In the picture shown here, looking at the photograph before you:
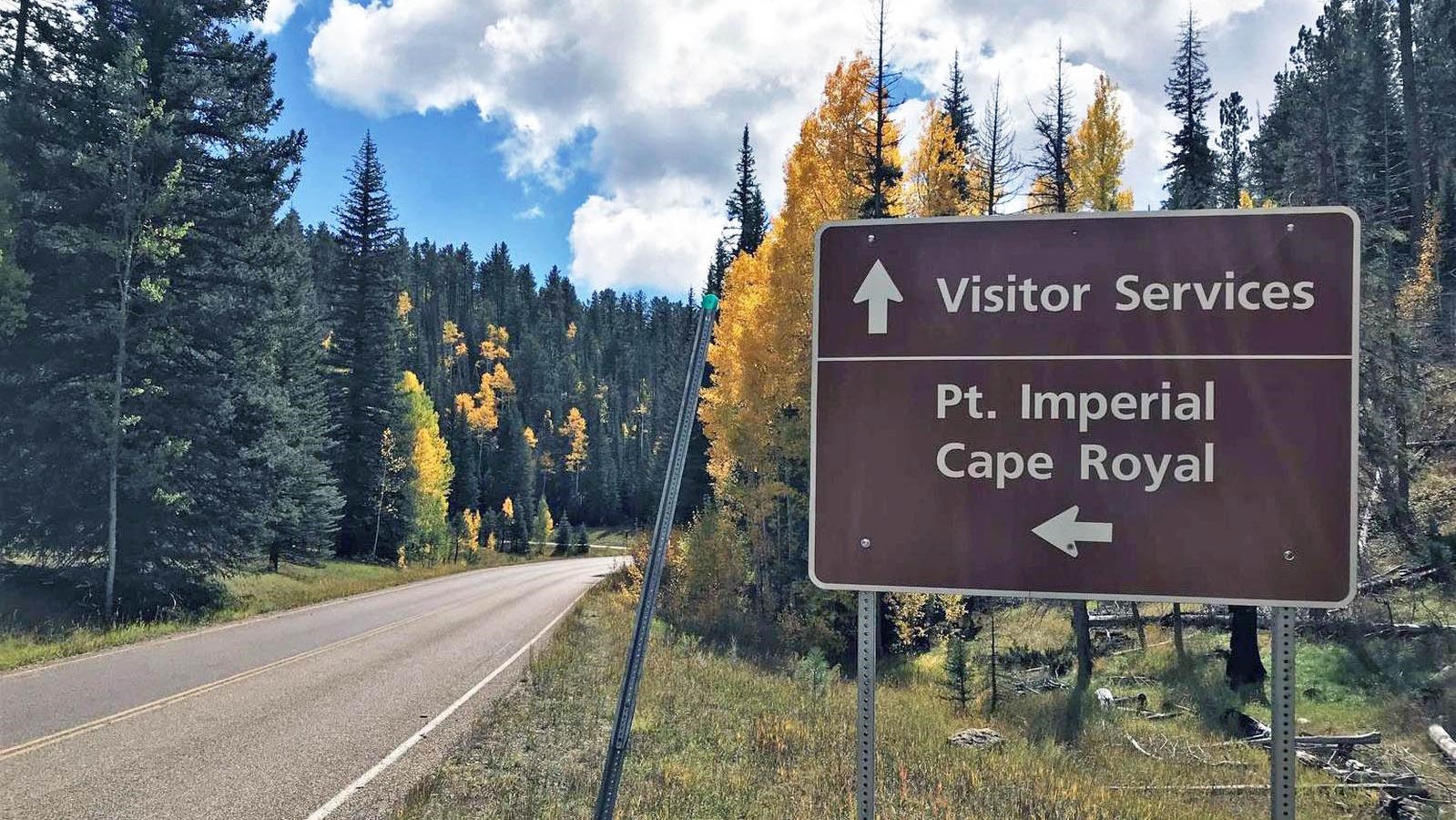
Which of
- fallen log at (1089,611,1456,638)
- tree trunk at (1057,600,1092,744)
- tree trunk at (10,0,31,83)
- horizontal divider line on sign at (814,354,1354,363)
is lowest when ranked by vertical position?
tree trunk at (1057,600,1092,744)

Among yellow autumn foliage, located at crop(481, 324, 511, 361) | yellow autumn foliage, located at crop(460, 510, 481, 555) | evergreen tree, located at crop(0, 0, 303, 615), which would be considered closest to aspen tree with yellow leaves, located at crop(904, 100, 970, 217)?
evergreen tree, located at crop(0, 0, 303, 615)

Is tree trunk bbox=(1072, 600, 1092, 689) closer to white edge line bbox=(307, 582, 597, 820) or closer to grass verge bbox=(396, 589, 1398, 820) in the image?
grass verge bbox=(396, 589, 1398, 820)

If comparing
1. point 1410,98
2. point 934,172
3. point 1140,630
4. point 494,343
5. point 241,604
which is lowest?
point 1140,630

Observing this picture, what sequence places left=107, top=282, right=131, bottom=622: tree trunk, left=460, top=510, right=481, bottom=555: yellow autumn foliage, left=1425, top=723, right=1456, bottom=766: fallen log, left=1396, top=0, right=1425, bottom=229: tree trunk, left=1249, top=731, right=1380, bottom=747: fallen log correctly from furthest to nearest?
left=460, top=510, right=481, bottom=555: yellow autumn foliage < left=1396, top=0, right=1425, bottom=229: tree trunk < left=107, top=282, right=131, bottom=622: tree trunk < left=1249, top=731, right=1380, bottom=747: fallen log < left=1425, top=723, right=1456, bottom=766: fallen log

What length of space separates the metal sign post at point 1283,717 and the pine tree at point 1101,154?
21.2 metres

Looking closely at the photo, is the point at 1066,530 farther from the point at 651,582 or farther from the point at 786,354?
the point at 786,354

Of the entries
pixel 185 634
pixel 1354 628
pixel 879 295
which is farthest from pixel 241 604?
pixel 1354 628

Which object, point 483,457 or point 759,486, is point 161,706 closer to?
point 759,486

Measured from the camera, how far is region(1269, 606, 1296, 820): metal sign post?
271 centimetres

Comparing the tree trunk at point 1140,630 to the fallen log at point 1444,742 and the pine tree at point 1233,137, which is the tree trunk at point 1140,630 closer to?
the fallen log at point 1444,742

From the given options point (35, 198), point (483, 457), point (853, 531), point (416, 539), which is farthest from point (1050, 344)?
point (483, 457)

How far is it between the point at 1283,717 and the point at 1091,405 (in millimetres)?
1272

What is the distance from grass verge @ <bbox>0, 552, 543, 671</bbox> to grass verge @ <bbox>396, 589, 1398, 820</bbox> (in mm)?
8104

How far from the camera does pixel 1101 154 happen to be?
21609 millimetres
